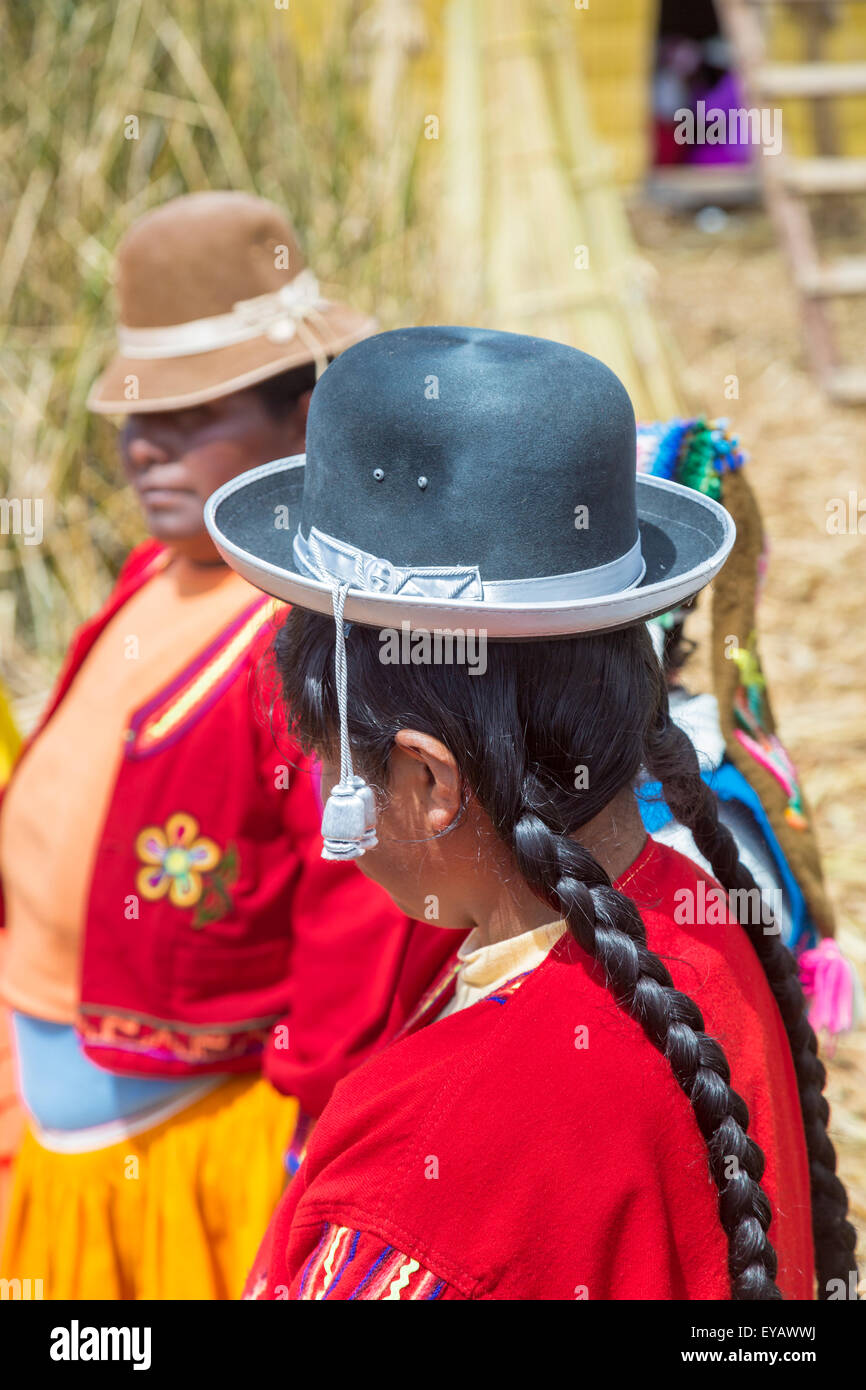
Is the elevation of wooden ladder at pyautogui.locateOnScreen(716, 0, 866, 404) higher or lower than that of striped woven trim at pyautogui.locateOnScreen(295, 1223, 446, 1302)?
higher

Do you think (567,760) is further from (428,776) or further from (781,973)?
(781,973)

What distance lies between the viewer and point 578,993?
88 cm

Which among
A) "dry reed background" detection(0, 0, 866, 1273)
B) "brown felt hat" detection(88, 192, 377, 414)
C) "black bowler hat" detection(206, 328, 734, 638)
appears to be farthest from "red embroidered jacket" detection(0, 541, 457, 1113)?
"dry reed background" detection(0, 0, 866, 1273)

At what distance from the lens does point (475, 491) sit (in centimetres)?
84

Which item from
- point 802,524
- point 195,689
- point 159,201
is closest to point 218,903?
point 195,689

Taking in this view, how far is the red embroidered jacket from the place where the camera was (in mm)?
1463

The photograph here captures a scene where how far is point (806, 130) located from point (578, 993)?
341 inches

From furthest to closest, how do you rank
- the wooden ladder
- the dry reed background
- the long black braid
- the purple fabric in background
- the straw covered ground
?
the purple fabric in background < the wooden ladder < the dry reed background < the straw covered ground < the long black braid

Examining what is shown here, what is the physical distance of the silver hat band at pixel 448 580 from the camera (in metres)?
0.85

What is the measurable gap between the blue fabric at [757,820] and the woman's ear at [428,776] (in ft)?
1.06

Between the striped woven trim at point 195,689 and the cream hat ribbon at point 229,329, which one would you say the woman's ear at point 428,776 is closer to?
the striped woven trim at point 195,689

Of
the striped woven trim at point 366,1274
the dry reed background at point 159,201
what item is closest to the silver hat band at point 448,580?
Answer: the striped woven trim at point 366,1274

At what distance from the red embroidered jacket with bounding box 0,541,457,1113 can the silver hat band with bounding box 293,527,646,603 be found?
0.54 meters

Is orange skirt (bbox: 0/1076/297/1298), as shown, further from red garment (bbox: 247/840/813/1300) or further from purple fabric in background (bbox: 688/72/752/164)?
purple fabric in background (bbox: 688/72/752/164)
